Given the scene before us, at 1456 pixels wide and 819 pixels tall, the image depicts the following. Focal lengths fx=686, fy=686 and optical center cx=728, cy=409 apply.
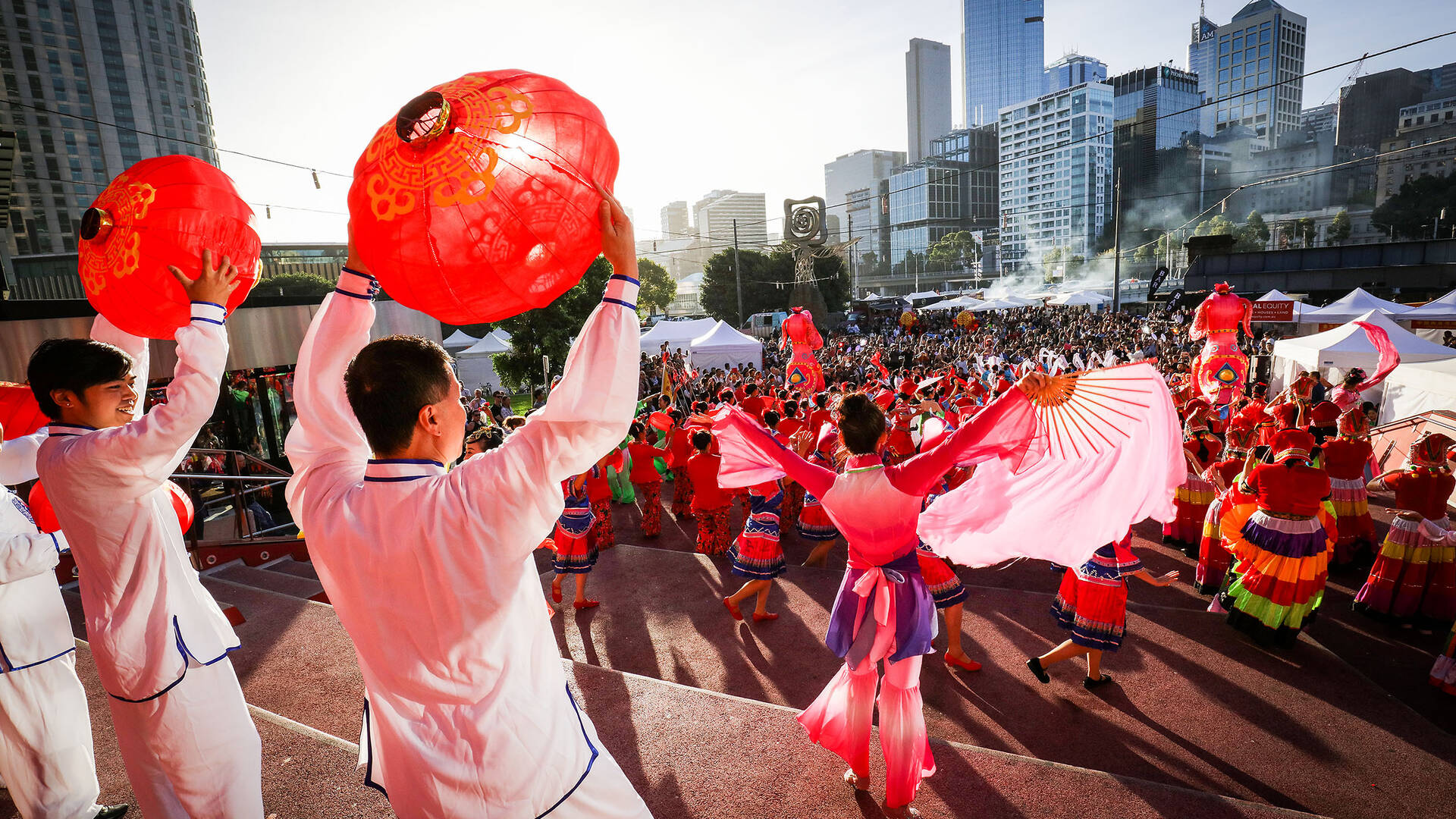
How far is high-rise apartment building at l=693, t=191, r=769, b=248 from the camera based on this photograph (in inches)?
5389

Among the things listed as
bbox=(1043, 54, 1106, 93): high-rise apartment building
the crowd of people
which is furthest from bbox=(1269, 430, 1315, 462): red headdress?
bbox=(1043, 54, 1106, 93): high-rise apartment building

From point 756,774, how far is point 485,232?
297 centimetres

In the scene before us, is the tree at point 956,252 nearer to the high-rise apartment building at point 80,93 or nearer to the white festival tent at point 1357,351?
the high-rise apartment building at point 80,93

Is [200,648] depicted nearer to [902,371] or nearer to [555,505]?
[555,505]

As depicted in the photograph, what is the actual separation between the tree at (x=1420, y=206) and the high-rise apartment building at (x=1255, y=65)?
76.4 metres

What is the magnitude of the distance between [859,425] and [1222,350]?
1025cm

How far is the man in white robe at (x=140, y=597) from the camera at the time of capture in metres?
2.38

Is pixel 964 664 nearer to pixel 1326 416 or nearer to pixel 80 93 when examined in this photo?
pixel 1326 416

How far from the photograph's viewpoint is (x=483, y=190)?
4.84ft

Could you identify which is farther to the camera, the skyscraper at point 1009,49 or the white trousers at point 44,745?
the skyscraper at point 1009,49

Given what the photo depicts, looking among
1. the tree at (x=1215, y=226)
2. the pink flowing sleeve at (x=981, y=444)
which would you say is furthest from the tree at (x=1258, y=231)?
the pink flowing sleeve at (x=981, y=444)

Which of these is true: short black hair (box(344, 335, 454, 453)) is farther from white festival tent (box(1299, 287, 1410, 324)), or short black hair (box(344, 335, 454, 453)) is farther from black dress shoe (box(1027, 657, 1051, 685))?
white festival tent (box(1299, 287, 1410, 324))

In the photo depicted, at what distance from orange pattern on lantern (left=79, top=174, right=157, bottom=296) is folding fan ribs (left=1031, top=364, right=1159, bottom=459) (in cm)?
349

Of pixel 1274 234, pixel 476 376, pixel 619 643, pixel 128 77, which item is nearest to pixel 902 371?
pixel 619 643
